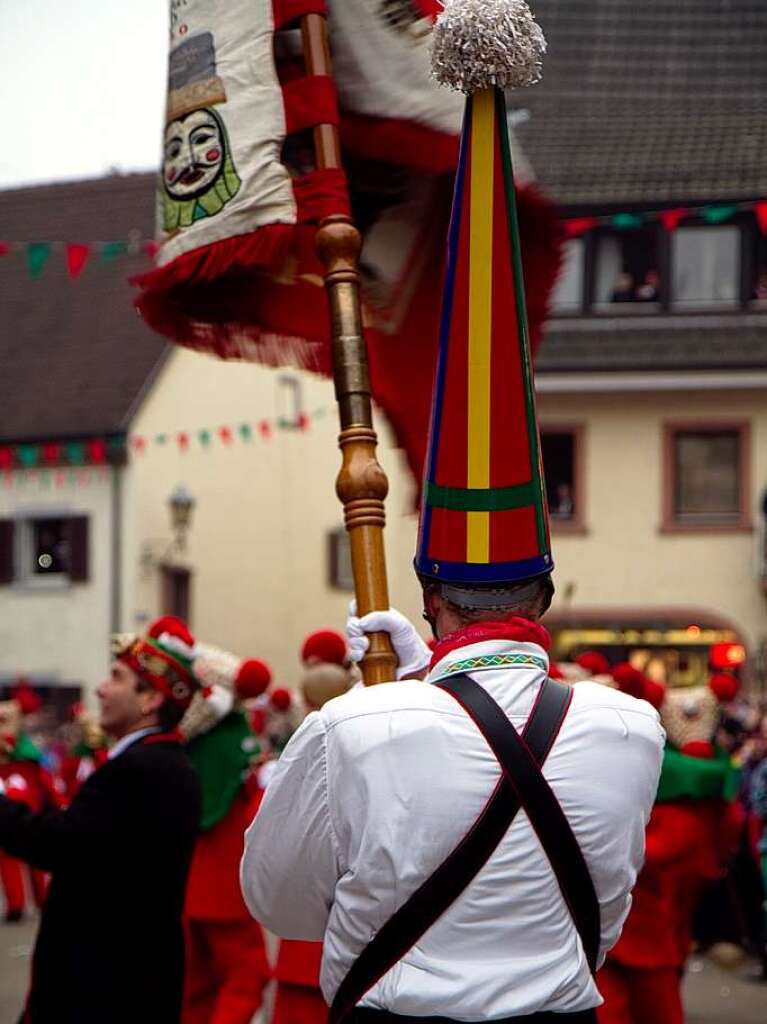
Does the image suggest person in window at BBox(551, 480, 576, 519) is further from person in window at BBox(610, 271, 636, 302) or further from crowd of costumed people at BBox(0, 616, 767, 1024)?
crowd of costumed people at BBox(0, 616, 767, 1024)

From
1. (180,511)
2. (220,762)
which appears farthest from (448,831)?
(180,511)

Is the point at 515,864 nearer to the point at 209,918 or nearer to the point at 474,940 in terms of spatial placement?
the point at 474,940

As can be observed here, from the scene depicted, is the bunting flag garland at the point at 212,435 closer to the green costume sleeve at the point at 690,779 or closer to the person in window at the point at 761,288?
the person in window at the point at 761,288

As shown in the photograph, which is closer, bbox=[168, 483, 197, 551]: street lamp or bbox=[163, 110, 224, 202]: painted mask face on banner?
bbox=[163, 110, 224, 202]: painted mask face on banner

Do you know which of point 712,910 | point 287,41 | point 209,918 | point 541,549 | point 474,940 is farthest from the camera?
point 712,910

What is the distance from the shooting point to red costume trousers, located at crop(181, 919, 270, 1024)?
6750 millimetres

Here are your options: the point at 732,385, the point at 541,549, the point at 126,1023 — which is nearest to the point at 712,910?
the point at 126,1023

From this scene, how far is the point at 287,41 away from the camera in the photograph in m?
4.37

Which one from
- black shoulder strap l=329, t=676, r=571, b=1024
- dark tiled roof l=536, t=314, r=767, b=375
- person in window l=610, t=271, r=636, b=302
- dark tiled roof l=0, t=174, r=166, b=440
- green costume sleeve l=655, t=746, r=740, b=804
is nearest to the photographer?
black shoulder strap l=329, t=676, r=571, b=1024

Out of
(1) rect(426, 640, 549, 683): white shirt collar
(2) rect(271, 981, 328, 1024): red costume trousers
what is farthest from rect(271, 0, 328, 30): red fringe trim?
(2) rect(271, 981, 328, 1024): red costume trousers

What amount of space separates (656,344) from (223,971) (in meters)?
17.0

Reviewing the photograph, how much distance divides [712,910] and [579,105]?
16.4 meters

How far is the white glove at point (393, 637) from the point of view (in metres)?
3.50

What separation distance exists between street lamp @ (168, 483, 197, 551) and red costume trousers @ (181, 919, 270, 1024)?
1856 cm
